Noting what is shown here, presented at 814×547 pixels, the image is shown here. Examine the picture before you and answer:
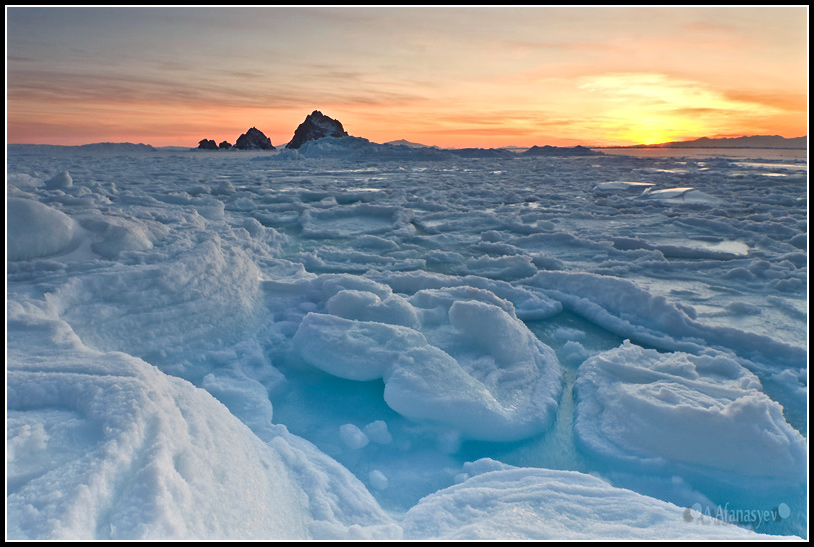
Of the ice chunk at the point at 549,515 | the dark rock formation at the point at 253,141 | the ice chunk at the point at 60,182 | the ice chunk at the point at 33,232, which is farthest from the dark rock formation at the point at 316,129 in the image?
the ice chunk at the point at 549,515

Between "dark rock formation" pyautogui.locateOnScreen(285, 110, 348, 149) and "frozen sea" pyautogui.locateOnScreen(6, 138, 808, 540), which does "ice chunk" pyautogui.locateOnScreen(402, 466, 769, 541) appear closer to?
"frozen sea" pyautogui.locateOnScreen(6, 138, 808, 540)

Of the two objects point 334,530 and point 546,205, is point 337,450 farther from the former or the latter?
point 546,205

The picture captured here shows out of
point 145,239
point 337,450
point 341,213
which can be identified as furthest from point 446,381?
point 341,213

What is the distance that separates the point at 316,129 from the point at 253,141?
9.44 m

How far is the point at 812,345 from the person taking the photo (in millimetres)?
2590

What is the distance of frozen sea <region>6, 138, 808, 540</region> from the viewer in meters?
1.41

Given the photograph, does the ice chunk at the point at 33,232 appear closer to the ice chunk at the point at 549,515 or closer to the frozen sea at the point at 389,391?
the frozen sea at the point at 389,391

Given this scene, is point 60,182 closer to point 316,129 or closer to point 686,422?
point 686,422

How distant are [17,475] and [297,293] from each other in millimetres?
2701

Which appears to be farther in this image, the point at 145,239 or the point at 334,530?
the point at 145,239

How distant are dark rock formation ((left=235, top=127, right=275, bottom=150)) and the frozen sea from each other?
56254 mm

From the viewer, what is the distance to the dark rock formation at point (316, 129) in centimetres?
5431

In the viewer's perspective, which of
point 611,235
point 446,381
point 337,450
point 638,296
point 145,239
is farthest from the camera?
point 611,235

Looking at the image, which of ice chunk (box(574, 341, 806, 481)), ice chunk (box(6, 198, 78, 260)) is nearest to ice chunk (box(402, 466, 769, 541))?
ice chunk (box(574, 341, 806, 481))
